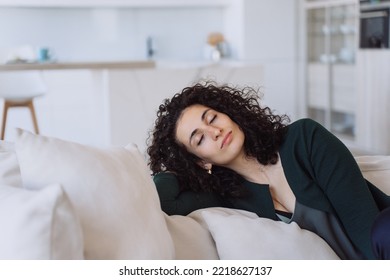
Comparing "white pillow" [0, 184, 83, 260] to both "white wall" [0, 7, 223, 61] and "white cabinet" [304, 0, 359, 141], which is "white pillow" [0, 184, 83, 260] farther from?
"white wall" [0, 7, 223, 61]

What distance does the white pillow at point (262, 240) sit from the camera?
1482 mm

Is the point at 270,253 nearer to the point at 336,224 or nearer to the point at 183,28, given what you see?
the point at 336,224

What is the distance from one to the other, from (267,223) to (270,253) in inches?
3.7

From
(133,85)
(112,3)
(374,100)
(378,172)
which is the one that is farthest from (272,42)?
(378,172)

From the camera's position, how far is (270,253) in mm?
1480

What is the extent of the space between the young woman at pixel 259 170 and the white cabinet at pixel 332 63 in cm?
410

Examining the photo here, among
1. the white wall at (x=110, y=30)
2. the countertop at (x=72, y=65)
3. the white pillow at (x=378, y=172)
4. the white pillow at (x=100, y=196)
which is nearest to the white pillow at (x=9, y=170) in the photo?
the white pillow at (x=100, y=196)

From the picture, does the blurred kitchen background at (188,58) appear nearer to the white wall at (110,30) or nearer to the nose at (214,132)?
the white wall at (110,30)

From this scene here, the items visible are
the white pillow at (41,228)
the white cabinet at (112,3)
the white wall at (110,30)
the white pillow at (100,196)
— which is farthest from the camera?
the white wall at (110,30)

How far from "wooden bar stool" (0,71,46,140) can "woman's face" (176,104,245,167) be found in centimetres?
405

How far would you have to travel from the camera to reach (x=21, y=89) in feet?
18.6

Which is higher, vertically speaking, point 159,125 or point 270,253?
point 159,125

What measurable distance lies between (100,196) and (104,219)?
47 millimetres
